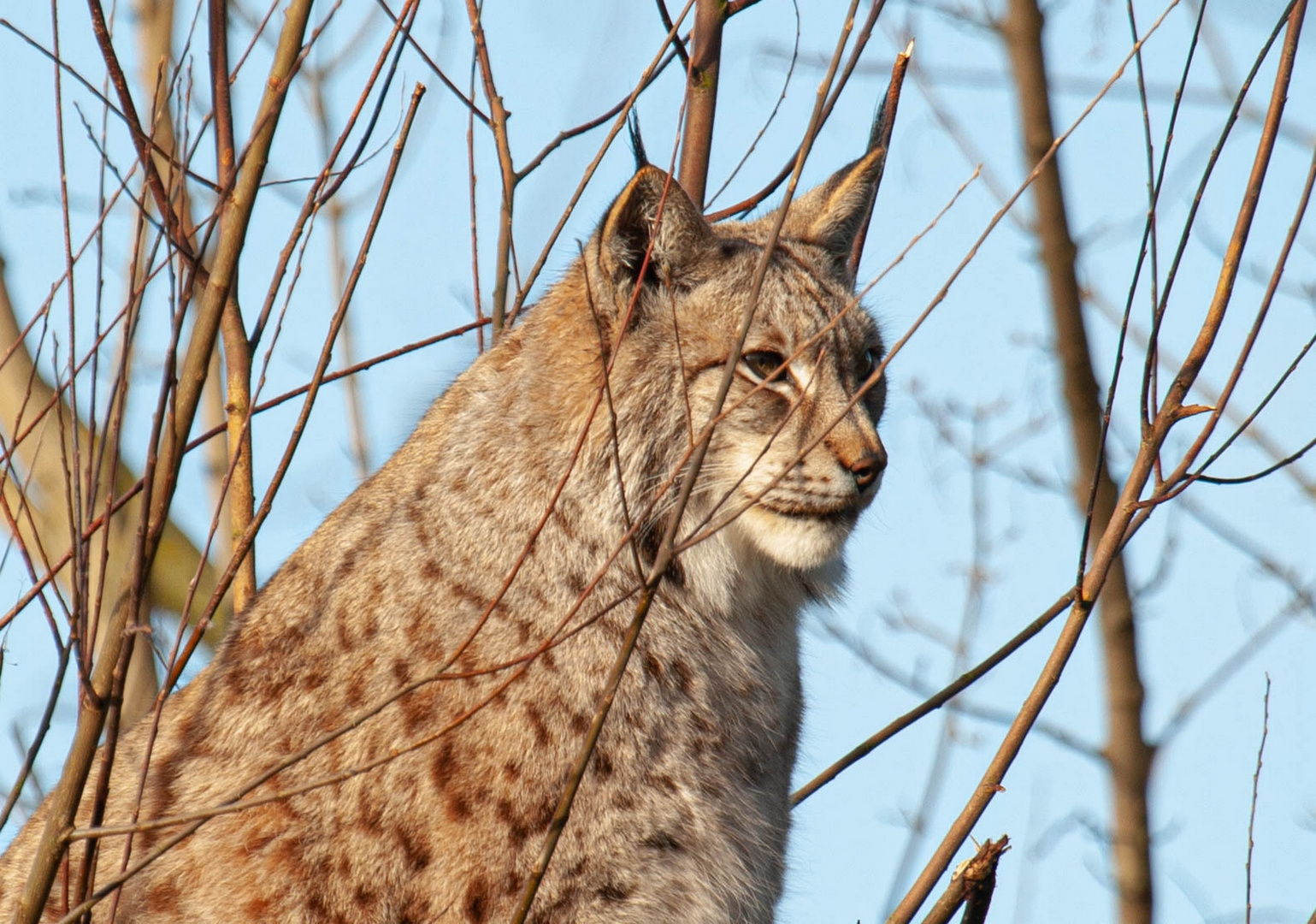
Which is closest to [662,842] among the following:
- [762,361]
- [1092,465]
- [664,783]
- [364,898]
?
[664,783]

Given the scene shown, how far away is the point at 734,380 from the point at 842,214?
2.96 feet

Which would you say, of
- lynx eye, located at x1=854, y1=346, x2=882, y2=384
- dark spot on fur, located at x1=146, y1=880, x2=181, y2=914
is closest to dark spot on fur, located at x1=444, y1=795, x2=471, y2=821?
dark spot on fur, located at x1=146, y1=880, x2=181, y2=914

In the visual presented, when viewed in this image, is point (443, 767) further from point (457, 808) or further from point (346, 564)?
point (346, 564)

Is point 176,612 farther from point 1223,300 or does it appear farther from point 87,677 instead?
point 1223,300

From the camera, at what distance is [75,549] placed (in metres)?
2.85

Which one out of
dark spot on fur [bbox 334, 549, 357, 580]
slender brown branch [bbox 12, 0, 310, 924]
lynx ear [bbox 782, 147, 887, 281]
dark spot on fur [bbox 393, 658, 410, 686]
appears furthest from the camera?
lynx ear [bbox 782, 147, 887, 281]

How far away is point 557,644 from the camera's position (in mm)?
3453

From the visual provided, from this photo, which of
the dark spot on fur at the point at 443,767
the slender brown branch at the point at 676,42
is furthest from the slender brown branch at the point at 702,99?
the dark spot on fur at the point at 443,767

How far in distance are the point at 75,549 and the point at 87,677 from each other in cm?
25

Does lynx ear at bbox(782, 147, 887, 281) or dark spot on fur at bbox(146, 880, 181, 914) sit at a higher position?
lynx ear at bbox(782, 147, 887, 281)

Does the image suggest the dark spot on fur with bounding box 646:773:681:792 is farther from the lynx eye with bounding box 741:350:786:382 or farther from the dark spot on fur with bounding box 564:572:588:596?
the lynx eye with bounding box 741:350:786:382

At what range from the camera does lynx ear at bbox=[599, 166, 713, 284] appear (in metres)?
4.00

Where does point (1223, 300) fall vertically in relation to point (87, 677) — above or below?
above

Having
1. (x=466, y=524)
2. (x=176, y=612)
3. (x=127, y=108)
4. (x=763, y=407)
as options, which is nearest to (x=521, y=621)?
(x=466, y=524)
